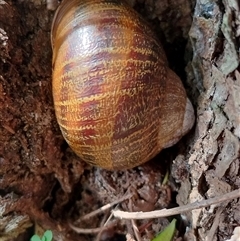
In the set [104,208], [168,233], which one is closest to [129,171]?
[104,208]

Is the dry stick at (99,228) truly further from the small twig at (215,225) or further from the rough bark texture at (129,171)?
the small twig at (215,225)

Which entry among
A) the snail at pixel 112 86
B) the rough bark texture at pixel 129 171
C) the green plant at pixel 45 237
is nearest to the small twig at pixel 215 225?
the rough bark texture at pixel 129 171

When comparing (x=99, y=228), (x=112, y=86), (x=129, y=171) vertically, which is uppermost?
(x=112, y=86)

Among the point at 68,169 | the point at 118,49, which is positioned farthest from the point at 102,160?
the point at 118,49

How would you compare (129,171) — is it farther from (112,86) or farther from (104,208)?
(112,86)

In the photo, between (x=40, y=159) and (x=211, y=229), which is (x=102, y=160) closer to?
(x=40, y=159)

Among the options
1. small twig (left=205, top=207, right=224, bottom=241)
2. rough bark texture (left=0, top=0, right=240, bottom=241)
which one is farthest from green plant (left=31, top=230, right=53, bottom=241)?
small twig (left=205, top=207, right=224, bottom=241)

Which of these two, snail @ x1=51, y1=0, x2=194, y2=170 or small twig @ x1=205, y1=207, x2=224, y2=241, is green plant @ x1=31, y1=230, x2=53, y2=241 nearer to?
snail @ x1=51, y1=0, x2=194, y2=170
